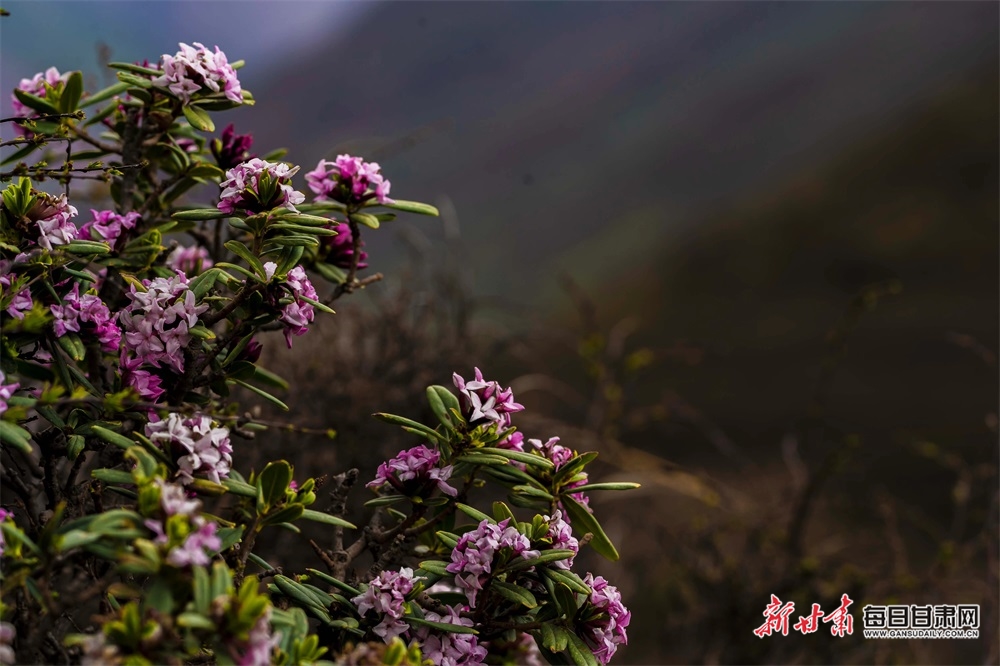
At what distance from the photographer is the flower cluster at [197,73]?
1098mm

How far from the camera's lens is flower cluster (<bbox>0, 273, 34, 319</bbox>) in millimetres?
854

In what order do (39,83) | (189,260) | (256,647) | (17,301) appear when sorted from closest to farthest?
(256,647) → (17,301) → (39,83) → (189,260)

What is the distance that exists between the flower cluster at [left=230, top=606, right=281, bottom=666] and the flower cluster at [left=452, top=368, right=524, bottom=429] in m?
0.38

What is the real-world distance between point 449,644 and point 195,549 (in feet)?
1.22

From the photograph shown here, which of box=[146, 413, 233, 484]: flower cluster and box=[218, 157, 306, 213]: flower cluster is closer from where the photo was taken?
box=[146, 413, 233, 484]: flower cluster

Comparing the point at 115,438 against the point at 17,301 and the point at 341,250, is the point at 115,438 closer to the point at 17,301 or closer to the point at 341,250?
the point at 17,301

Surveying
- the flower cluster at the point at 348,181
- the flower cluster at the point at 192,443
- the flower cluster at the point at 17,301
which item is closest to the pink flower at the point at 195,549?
the flower cluster at the point at 192,443

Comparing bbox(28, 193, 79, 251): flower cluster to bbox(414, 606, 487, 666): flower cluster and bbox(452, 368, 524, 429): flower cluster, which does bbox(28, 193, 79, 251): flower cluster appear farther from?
bbox(414, 606, 487, 666): flower cluster

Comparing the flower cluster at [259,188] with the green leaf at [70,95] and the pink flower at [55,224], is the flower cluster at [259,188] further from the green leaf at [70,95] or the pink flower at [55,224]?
the green leaf at [70,95]

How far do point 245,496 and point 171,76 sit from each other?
593 mm

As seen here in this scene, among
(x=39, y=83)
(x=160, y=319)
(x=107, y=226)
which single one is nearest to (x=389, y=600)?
(x=160, y=319)

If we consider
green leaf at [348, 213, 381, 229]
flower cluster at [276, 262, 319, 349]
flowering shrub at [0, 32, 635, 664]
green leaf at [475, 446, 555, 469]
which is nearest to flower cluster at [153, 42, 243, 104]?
flowering shrub at [0, 32, 635, 664]

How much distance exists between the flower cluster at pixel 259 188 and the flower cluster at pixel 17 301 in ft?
0.75

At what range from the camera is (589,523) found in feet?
3.40
